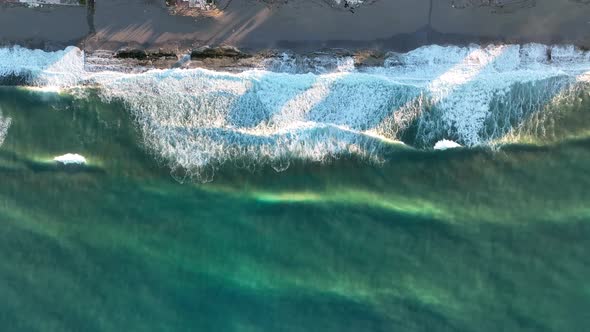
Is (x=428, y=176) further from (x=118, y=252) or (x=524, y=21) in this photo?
(x=118, y=252)

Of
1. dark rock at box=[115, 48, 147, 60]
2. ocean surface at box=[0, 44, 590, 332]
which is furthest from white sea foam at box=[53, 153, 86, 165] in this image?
dark rock at box=[115, 48, 147, 60]

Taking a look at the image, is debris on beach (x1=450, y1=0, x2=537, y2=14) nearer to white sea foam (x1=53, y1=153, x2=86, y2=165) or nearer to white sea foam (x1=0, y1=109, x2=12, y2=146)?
white sea foam (x1=53, y1=153, x2=86, y2=165)

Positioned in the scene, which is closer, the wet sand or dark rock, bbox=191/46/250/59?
the wet sand

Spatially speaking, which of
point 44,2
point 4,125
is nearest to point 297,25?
point 44,2

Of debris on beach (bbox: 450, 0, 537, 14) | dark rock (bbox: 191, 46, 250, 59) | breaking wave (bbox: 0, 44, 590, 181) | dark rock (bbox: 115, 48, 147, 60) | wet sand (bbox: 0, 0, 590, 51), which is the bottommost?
breaking wave (bbox: 0, 44, 590, 181)

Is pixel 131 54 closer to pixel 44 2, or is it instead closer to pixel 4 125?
pixel 44 2

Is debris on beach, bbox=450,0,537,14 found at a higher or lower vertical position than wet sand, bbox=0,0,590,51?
higher
